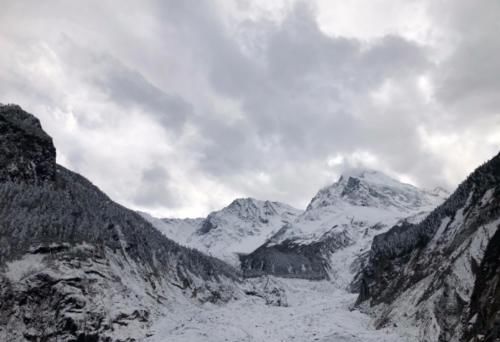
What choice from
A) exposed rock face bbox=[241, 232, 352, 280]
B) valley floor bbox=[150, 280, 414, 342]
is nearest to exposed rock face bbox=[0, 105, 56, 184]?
valley floor bbox=[150, 280, 414, 342]

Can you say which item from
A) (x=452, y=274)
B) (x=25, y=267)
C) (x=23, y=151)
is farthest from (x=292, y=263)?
(x=452, y=274)

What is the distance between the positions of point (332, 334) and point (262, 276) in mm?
103118

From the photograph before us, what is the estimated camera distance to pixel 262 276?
148 meters

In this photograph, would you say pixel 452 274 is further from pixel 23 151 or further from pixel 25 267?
pixel 23 151

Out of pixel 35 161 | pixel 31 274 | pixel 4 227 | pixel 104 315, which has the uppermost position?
pixel 35 161

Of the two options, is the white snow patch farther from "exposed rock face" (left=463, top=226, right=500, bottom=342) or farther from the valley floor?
"exposed rock face" (left=463, top=226, right=500, bottom=342)

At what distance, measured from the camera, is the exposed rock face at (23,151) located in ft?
272

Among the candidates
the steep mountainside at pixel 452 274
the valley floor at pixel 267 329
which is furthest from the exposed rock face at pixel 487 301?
the valley floor at pixel 267 329

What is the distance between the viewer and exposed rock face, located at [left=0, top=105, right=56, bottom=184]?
8288cm

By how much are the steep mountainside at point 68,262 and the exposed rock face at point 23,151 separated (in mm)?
208

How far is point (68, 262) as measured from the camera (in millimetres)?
62562

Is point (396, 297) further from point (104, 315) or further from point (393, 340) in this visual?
point (104, 315)

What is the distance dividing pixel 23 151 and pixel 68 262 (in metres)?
34.7

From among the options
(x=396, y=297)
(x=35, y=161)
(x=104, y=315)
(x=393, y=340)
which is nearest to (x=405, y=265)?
(x=396, y=297)
